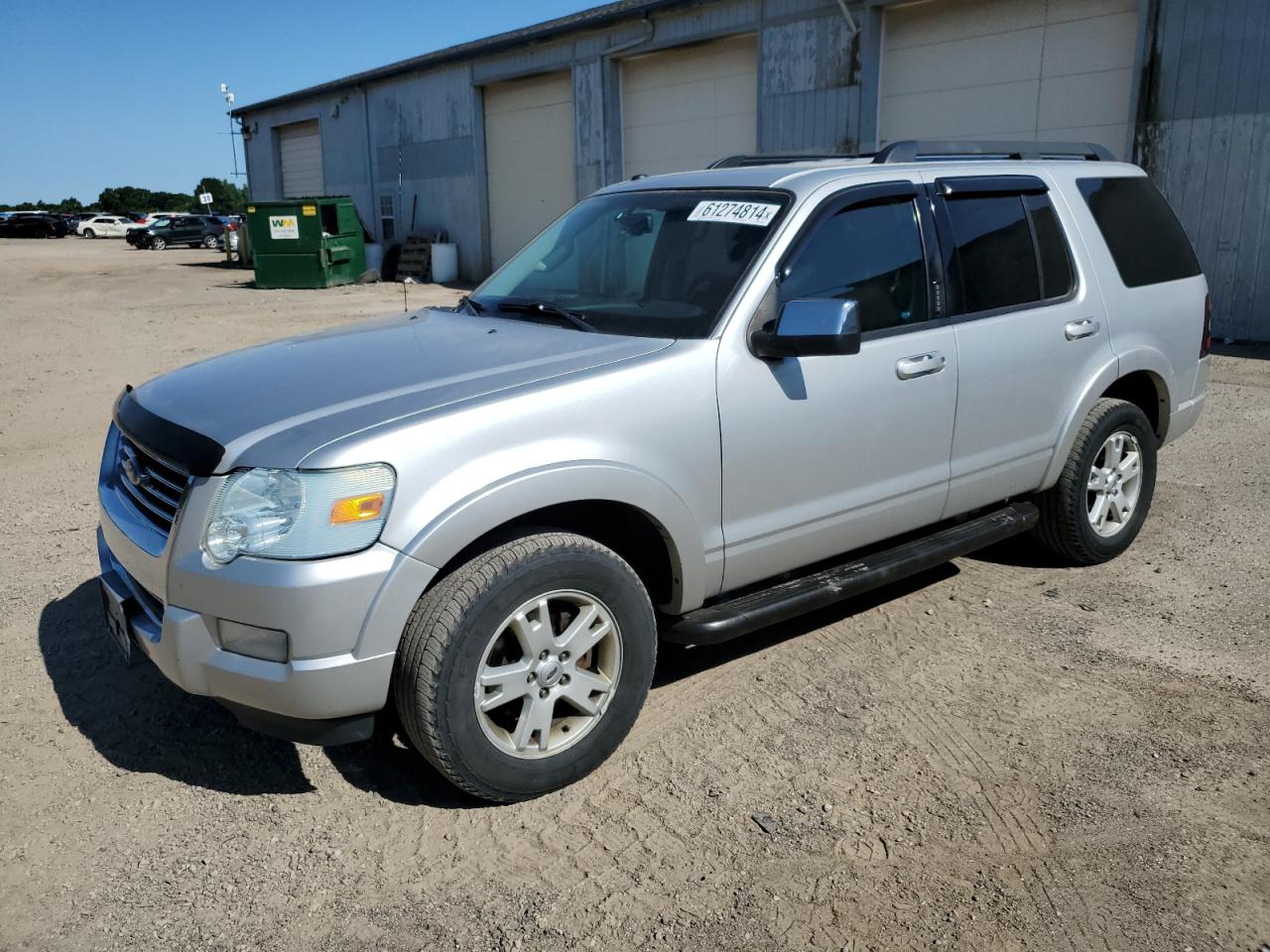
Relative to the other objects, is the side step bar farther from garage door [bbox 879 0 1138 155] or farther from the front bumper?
garage door [bbox 879 0 1138 155]

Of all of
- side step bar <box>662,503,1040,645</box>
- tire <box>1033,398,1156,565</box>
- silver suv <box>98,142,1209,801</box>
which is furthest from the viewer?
tire <box>1033,398,1156,565</box>

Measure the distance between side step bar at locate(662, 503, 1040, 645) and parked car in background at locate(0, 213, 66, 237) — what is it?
58.0 m

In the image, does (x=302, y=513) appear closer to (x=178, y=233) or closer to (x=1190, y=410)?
(x=1190, y=410)

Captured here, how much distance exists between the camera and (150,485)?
3.17m

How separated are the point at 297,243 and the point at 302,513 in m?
19.7

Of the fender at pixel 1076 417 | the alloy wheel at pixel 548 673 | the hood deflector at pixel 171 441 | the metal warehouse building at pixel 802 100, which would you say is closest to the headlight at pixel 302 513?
the hood deflector at pixel 171 441

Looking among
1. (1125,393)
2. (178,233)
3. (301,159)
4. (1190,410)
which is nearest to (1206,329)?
A: (1190,410)

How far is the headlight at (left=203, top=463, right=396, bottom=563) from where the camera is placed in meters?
2.70

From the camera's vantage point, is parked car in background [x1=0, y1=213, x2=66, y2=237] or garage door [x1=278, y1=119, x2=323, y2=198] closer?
garage door [x1=278, y1=119, x2=323, y2=198]

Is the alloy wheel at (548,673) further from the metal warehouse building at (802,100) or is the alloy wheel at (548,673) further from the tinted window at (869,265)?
the metal warehouse building at (802,100)

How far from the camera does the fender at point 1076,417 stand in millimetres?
4617

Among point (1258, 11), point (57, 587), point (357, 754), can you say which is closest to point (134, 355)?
point (57, 587)

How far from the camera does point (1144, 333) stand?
4.95 metres

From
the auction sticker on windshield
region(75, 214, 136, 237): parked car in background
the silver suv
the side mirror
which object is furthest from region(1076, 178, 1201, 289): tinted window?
region(75, 214, 136, 237): parked car in background
